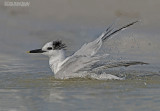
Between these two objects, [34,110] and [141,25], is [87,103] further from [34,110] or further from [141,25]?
[141,25]

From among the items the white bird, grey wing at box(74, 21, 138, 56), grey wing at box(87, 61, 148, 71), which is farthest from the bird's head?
grey wing at box(87, 61, 148, 71)

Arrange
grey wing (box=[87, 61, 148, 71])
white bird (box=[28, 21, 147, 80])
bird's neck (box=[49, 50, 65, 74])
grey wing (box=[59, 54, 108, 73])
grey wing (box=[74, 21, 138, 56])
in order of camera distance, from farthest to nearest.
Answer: bird's neck (box=[49, 50, 65, 74]), grey wing (box=[74, 21, 138, 56]), grey wing (box=[59, 54, 108, 73]), white bird (box=[28, 21, 147, 80]), grey wing (box=[87, 61, 148, 71])

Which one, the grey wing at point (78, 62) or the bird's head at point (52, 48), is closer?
the grey wing at point (78, 62)

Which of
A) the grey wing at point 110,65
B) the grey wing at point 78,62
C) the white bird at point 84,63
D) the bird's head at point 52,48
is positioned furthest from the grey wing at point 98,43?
the bird's head at point 52,48

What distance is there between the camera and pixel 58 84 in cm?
817

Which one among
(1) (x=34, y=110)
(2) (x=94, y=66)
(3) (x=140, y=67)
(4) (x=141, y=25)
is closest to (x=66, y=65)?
(2) (x=94, y=66)

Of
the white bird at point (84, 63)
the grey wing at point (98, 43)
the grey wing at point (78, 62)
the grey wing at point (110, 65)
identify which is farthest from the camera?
the grey wing at point (98, 43)

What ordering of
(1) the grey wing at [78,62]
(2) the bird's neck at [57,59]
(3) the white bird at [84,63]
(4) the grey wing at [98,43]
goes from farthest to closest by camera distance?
(2) the bird's neck at [57,59] < (4) the grey wing at [98,43] < (1) the grey wing at [78,62] < (3) the white bird at [84,63]

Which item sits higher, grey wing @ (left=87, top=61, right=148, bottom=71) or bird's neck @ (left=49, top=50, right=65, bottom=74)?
bird's neck @ (left=49, top=50, right=65, bottom=74)

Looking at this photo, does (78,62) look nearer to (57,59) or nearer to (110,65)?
(110,65)

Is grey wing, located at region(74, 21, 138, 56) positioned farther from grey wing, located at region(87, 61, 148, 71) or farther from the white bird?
grey wing, located at region(87, 61, 148, 71)

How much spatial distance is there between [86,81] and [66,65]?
1016 mm

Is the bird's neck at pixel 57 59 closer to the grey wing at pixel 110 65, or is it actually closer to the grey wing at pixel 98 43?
the grey wing at pixel 98 43

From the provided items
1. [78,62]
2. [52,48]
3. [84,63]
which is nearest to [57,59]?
[52,48]
